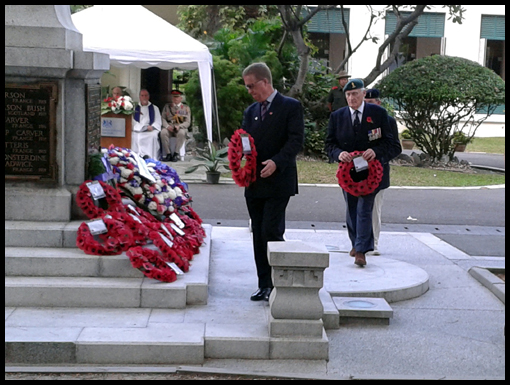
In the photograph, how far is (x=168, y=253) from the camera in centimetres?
676

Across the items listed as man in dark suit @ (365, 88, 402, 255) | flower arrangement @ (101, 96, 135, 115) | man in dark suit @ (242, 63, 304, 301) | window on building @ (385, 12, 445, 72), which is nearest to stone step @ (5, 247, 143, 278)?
man in dark suit @ (242, 63, 304, 301)

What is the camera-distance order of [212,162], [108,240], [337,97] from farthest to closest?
[337,97] < [212,162] < [108,240]

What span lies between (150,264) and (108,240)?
0.48 metres

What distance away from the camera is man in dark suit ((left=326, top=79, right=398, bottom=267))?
8180 mm

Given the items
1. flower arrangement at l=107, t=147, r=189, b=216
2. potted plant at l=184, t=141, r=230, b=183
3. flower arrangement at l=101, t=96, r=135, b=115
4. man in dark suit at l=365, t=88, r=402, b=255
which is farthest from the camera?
flower arrangement at l=101, t=96, r=135, b=115

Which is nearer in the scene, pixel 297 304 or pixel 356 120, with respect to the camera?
pixel 297 304

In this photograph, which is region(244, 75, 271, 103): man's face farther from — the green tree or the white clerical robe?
the green tree

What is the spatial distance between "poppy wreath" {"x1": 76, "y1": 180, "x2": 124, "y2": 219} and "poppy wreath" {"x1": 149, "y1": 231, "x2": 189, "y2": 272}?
51cm

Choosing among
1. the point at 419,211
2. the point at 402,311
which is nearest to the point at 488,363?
the point at 402,311

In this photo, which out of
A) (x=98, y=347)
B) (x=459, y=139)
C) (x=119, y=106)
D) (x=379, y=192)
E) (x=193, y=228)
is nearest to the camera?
(x=98, y=347)

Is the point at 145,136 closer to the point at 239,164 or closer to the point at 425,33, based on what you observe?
the point at 239,164

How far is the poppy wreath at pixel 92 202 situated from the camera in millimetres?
7039

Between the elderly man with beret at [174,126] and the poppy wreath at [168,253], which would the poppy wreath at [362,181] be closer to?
the poppy wreath at [168,253]

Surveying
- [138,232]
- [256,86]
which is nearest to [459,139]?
[256,86]
